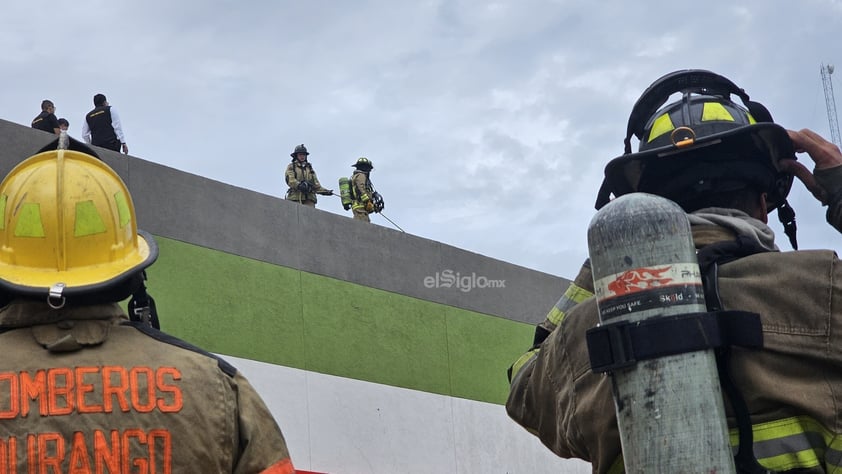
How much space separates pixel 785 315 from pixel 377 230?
42.1ft

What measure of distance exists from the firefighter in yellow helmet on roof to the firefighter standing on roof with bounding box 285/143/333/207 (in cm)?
1301

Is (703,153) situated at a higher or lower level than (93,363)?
higher

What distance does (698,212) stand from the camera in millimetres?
3307

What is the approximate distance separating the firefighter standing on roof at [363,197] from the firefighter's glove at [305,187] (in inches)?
31.1

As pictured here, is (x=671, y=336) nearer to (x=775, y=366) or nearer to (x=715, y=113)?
(x=775, y=366)

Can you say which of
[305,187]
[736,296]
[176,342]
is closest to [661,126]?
[736,296]

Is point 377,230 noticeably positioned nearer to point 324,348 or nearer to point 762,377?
point 324,348

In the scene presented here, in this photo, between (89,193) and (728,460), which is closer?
(728,460)

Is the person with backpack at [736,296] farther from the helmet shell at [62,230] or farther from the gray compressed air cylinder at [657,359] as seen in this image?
the helmet shell at [62,230]

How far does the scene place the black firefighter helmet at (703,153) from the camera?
3.36 meters

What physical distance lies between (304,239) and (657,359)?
12.0 metres

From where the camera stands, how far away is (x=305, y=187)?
16797 millimetres

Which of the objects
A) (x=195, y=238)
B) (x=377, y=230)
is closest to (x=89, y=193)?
(x=195, y=238)

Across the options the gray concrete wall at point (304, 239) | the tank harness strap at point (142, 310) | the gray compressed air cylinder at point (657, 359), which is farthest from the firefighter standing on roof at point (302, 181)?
the gray compressed air cylinder at point (657, 359)
